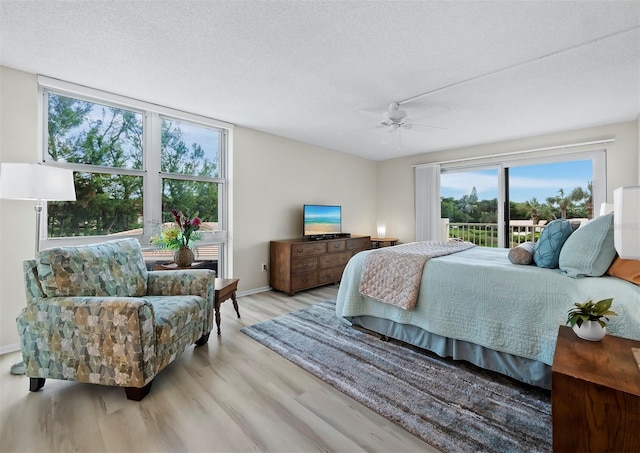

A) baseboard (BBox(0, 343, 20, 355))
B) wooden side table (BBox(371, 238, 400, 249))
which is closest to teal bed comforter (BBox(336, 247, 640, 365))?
wooden side table (BBox(371, 238, 400, 249))

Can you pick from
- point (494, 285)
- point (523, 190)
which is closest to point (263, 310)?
point (494, 285)

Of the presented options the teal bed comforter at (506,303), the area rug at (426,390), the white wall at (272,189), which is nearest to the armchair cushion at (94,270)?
the area rug at (426,390)

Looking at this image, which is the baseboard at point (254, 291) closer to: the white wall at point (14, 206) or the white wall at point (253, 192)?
the white wall at point (253, 192)

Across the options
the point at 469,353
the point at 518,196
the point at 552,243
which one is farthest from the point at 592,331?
the point at 518,196

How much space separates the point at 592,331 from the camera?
134 centimetres

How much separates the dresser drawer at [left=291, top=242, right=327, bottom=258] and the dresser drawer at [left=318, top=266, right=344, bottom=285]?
0.33m

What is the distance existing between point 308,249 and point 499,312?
2.67 metres

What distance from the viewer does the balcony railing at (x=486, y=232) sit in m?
4.65

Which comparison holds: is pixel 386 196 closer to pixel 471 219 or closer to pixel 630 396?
pixel 471 219

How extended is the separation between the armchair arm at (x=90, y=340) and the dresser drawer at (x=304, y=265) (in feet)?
7.75

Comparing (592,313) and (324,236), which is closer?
(592,313)

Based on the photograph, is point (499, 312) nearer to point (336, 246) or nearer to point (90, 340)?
point (90, 340)

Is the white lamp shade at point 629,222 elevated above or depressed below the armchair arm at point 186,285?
above

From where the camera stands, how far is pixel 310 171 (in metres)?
4.93
